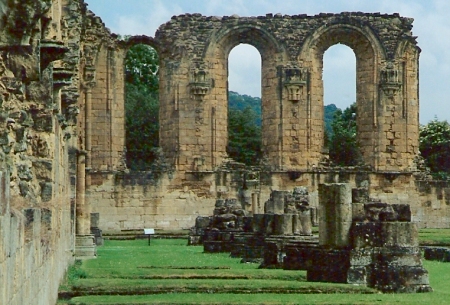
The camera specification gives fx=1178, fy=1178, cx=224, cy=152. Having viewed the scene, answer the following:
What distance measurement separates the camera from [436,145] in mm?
54500

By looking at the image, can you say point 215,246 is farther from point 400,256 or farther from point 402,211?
point 400,256

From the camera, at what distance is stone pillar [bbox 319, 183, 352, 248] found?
17297mm

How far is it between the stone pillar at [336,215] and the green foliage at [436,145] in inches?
1413

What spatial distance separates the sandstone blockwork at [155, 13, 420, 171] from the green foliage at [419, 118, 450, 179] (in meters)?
15.5

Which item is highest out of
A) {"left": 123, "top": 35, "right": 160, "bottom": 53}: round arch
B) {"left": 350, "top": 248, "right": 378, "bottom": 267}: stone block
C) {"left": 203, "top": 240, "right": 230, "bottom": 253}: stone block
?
{"left": 123, "top": 35, "right": 160, "bottom": 53}: round arch

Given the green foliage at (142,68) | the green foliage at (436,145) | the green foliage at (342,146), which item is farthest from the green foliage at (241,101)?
the green foliage at (436,145)

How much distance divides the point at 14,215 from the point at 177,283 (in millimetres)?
8443

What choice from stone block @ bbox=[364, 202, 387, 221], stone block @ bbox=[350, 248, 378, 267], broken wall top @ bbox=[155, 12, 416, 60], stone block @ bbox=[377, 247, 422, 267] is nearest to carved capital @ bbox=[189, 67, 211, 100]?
broken wall top @ bbox=[155, 12, 416, 60]

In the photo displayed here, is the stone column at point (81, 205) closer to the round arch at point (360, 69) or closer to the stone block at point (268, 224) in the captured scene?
the stone block at point (268, 224)

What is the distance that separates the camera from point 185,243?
105ft

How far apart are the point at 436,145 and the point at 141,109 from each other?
45.5ft

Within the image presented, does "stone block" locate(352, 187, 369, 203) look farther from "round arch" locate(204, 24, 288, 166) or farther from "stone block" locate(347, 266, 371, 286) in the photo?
"round arch" locate(204, 24, 288, 166)

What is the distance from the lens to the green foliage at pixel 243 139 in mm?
51750

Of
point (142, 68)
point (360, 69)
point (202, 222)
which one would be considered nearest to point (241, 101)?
point (142, 68)
